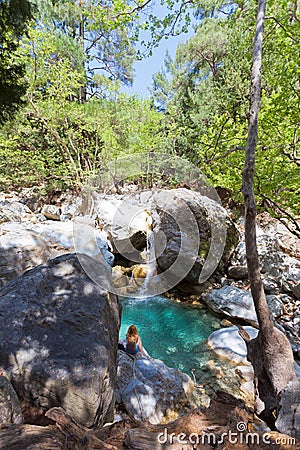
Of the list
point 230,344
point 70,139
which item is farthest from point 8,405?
point 70,139

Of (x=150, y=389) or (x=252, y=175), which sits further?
(x=150, y=389)

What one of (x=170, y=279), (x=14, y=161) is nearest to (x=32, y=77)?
(x=14, y=161)

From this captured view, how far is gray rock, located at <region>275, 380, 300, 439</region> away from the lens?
1.59 m

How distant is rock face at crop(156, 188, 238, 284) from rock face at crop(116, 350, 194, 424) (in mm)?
3065

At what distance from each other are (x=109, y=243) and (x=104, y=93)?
8995mm

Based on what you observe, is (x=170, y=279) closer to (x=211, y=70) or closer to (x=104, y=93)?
(x=104, y=93)

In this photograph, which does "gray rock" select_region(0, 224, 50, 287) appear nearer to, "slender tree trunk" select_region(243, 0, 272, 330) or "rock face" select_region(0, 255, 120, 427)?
"rock face" select_region(0, 255, 120, 427)

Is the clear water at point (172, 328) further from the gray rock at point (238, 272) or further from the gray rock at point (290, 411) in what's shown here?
the gray rock at point (290, 411)

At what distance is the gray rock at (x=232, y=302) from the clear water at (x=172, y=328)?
0.90ft

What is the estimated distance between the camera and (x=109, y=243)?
297 inches

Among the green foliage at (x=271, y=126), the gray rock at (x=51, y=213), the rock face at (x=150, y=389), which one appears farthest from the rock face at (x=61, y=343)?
the gray rock at (x=51, y=213)

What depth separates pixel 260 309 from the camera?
96.4 inches

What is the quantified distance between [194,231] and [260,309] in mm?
3877

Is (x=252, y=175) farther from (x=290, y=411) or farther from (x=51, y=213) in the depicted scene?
(x=51, y=213)
